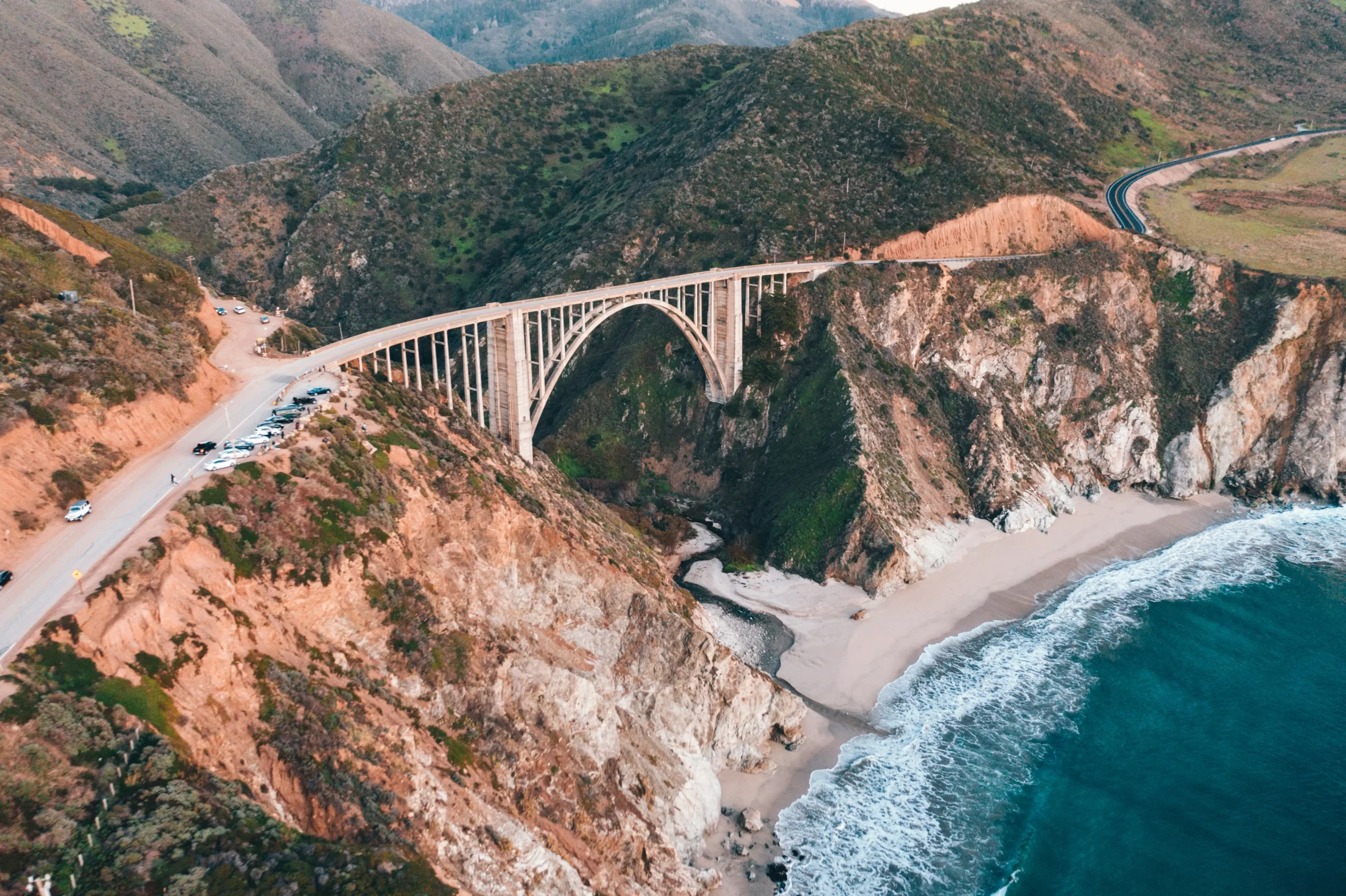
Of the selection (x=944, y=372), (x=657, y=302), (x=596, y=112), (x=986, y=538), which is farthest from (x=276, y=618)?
(x=596, y=112)

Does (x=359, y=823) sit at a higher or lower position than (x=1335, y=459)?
higher

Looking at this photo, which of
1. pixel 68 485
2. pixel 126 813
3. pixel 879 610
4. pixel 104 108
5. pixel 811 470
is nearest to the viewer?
pixel 126 813

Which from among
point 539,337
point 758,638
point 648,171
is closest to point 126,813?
point 539,337

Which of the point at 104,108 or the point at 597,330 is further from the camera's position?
the point at 104,108

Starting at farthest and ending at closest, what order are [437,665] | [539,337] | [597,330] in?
1. [597,330]
2. [539,337]
3. [437,665]

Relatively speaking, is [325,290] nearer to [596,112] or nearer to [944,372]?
[596,112]

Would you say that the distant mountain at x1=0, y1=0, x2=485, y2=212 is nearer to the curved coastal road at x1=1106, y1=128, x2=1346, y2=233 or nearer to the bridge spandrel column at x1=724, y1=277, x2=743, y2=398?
the bridge spandrel column at x1=724, y1=277, x2=743, y2=398

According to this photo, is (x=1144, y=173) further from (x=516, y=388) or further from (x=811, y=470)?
(x=516, y=388)

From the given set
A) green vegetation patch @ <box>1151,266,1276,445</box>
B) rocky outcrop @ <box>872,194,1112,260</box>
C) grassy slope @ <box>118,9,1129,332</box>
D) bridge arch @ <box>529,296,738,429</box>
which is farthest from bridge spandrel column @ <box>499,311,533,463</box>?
green vegetation patch @ <box>1151,266,1276,445</box>
